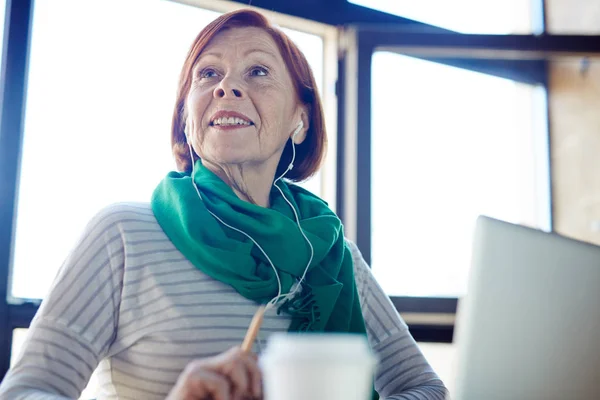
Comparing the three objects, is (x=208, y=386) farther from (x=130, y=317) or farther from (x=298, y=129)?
(x=298, y=129)

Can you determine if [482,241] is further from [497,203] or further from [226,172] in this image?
[497,203]

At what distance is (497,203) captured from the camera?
2361 millimetres

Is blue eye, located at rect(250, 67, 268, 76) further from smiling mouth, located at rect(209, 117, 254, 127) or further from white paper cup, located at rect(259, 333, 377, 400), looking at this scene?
white paper cup, located at rect(259, 333, 377, 400)

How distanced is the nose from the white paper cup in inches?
38.6

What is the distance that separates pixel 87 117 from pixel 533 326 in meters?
1.37

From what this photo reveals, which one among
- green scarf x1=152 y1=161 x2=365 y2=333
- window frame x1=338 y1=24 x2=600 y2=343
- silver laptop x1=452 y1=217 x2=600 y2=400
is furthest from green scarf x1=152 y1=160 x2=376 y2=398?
window frame x1=338 y1=24 x2=600 y2=343

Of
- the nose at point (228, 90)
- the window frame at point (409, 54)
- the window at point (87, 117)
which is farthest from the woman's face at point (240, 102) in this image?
the window frame at point (409, 54)

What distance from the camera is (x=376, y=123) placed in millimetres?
2166

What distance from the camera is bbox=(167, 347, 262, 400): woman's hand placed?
23.5 inches

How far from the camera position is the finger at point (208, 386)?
1.97 ft

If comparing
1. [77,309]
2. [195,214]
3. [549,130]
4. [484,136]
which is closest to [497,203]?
[484,136]

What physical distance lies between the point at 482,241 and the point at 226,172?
0.65 m

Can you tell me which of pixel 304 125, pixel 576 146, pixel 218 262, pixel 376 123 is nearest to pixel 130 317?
pixel 218 262

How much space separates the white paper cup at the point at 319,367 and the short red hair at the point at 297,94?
1092mm
